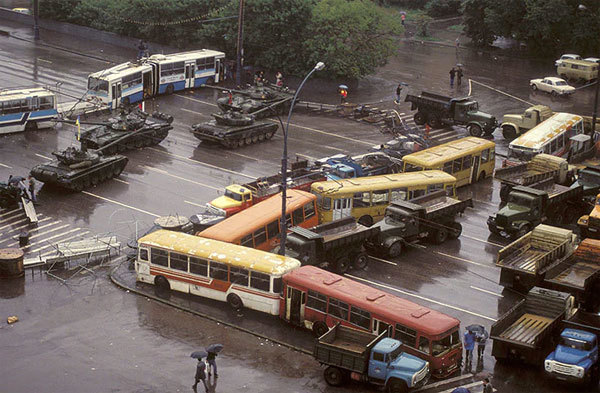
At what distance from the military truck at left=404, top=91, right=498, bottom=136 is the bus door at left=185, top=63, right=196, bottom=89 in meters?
18.0

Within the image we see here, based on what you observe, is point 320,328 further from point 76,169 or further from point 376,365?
point 76,169

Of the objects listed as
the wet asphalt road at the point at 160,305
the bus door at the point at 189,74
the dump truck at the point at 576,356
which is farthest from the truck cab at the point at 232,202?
the bus door at the point at 189,74

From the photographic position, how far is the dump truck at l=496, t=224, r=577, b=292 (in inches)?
1527

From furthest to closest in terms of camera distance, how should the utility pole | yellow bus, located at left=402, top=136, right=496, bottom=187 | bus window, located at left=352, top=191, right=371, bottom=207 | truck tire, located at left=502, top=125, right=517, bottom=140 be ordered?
the utility pole, truck tire, located at left=502, top=125, right=517, bottom=140, yellow bus, located at left=402, top=136, right=496, bottom=187, bus window, located at left=352, top=191, right=371, bottom=207

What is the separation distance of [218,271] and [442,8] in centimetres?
7715

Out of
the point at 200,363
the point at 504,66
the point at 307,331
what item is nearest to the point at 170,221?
the point at 307,331

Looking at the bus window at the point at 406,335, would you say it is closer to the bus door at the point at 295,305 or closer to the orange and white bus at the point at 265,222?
the bus door at the point at 295,305

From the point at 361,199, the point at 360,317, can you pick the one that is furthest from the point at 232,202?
the point at 360,317

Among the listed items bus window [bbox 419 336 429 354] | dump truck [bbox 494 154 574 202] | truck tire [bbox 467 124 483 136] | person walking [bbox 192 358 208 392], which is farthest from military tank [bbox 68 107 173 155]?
bus window [bbox 419 336 429 354]

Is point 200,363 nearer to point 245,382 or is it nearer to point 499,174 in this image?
point 245,382

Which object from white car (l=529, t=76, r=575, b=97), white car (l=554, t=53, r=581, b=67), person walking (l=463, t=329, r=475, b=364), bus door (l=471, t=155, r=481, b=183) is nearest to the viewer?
person walking (l=463, t=329, r=475, b=364)

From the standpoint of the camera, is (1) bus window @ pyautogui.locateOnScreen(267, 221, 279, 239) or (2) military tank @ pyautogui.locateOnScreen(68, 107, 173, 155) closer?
(1) bus window @ pyautogui.locateOnScreen(267, 221, 279, 239)

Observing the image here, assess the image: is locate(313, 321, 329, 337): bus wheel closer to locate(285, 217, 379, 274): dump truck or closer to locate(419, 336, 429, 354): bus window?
locate(419, 336, 429, 354): bus window

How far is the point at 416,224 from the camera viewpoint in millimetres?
43344
